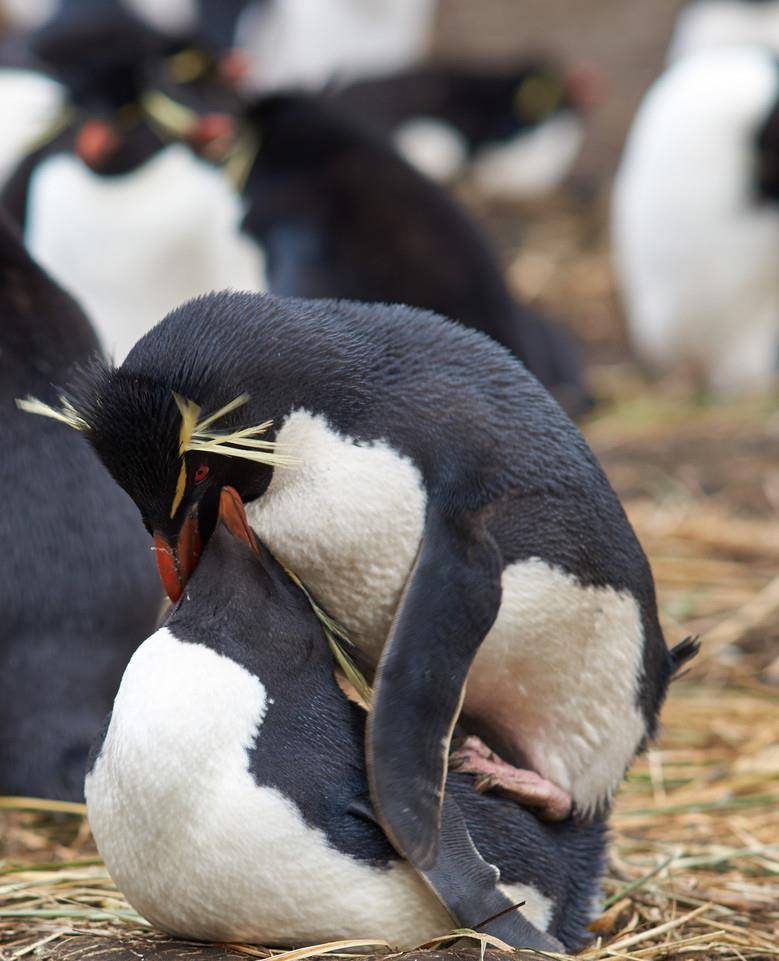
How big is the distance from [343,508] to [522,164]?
357 inches

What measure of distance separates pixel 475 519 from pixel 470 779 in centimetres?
38

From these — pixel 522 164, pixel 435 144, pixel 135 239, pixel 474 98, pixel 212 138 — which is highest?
pixel 212 138

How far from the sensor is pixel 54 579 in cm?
317

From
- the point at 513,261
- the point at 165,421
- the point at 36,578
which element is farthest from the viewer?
the point at 513,261

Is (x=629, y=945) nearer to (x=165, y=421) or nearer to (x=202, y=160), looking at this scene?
(x=165, y=421)

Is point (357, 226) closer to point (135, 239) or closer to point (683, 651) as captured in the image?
point (135, 239)

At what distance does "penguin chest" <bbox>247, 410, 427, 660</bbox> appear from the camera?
7.39 feet

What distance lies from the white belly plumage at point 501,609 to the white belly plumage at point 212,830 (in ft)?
0.66

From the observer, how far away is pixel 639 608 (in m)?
2.48

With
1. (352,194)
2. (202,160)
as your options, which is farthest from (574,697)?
(202,160)

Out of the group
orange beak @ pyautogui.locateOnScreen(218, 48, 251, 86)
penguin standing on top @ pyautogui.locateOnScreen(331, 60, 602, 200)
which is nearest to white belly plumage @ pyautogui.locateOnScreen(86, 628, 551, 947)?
orange beak @ pyautogui.locateOnScreen(218, 48, 251, 86)

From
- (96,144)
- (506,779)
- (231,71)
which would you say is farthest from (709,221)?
(506,779)

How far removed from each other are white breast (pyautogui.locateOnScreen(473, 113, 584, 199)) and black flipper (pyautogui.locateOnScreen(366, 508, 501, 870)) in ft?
29.1

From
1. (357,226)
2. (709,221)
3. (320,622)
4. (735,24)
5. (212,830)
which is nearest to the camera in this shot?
(212,830)
